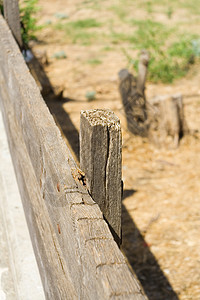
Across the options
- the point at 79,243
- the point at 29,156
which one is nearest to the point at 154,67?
the point at 29,156

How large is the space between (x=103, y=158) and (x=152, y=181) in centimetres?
379

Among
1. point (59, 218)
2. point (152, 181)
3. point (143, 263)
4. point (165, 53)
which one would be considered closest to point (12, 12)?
point (152, 181)

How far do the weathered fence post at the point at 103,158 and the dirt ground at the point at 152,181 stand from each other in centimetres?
231

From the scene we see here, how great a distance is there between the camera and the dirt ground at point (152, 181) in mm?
4059

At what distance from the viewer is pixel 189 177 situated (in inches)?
214

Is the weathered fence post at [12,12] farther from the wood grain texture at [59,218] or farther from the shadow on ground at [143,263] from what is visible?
the shadow on ground at [143,263]

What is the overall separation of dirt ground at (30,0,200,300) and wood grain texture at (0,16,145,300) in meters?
1.75

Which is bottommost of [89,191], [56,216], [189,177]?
[189,177]

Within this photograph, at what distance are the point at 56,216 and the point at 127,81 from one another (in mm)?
4304

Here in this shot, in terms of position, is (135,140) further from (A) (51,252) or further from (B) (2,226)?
(A) (51,252)

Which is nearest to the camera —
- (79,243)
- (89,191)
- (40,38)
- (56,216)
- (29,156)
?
(79,243)

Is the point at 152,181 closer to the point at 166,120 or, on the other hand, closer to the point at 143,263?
the point at 166,120

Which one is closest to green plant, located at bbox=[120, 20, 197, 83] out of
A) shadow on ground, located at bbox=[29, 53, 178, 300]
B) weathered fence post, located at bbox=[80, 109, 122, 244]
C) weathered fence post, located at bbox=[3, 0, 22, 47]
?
shadow on ground, located at bbox=[29, 53, 178, 300]

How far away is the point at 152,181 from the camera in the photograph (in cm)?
536
